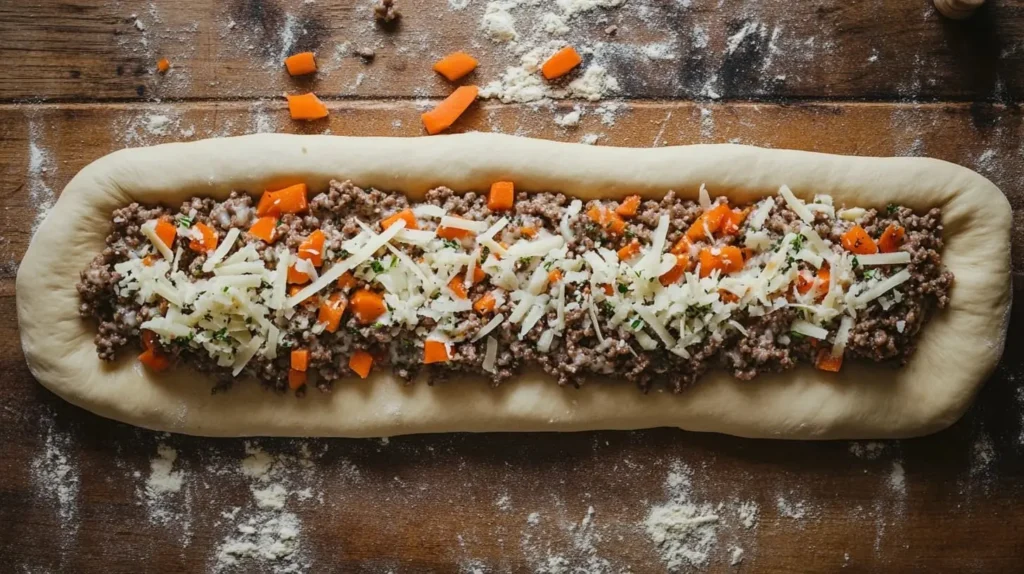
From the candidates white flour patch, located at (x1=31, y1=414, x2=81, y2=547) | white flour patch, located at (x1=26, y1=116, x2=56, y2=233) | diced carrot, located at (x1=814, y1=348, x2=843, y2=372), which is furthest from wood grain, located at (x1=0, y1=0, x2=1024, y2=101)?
white flour patch, located at (x1=31, y1=414, x2=81, y2=547)

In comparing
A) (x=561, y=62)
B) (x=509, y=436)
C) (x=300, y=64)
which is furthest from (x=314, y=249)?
(x=561, y=62)

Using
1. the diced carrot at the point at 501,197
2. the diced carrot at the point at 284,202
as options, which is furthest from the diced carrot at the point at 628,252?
the diced carrot at the point at 284,202

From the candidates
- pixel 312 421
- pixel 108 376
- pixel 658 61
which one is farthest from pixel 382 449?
pixel 658 61

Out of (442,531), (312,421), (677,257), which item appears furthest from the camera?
(442,531)

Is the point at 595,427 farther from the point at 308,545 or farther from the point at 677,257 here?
the point at 308,545

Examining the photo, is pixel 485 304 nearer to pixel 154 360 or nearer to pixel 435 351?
pixel 435 351

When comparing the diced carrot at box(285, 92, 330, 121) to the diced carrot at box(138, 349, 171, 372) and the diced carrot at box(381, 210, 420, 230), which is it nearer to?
the diced carrot at box(381, 210, 420, 230)

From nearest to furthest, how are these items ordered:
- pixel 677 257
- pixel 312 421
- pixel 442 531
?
pixel 677 257 < pixel 312 421 < pixel 442 531
